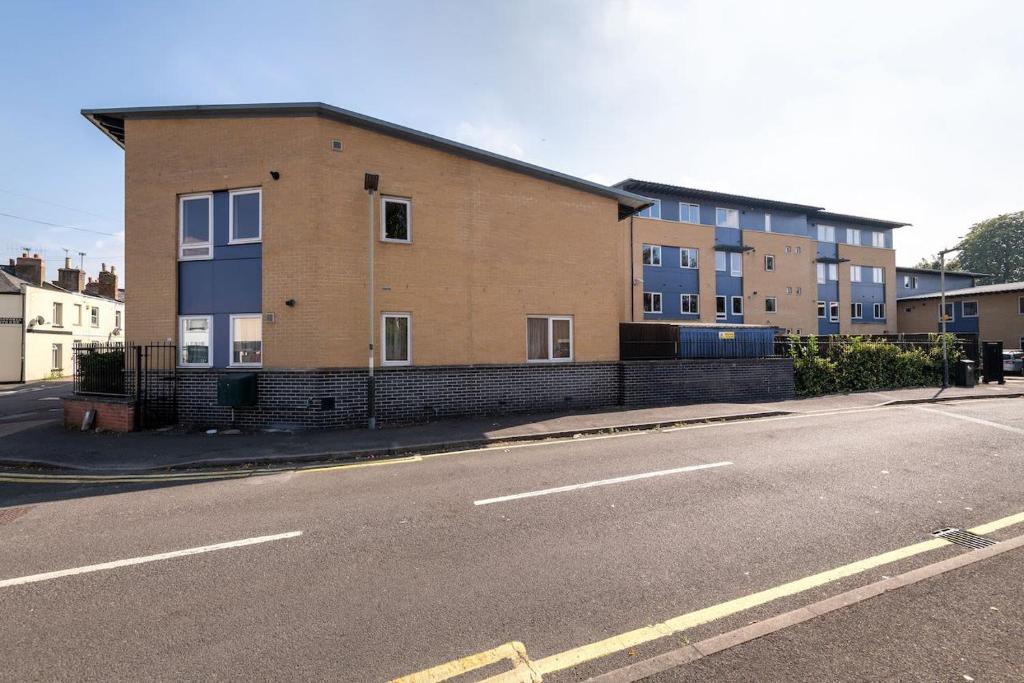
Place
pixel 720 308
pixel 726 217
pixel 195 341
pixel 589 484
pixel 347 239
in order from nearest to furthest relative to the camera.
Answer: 1. pixel 589 484
2. pixel 347 239
3. pixel 195 341
4. pixel 720 308
5. pixel 726 217

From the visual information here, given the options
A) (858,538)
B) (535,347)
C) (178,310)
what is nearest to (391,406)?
(535,347)

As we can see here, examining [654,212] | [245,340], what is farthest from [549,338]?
[654,212]

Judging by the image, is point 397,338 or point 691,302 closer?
point 397,338

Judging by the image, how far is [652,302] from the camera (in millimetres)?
32812

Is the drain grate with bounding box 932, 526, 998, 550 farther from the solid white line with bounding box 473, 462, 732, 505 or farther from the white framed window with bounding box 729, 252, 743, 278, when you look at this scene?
the white framed window with bounding box 729, 252, 743, 278

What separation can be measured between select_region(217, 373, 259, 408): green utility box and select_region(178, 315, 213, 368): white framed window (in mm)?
1609

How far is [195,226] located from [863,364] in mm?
23791

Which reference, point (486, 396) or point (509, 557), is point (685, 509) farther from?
point (486, 396)

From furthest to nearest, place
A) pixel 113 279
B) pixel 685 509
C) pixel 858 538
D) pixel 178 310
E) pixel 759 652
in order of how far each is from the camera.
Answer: pixel 113 279
pixel 178 310
pixel 685 509
pixel 858 538
pixel 759 652

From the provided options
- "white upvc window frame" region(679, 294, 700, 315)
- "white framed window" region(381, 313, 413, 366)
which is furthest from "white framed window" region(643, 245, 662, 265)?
"white framed window" region(381, 313, 413, 366)

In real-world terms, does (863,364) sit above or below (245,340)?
below

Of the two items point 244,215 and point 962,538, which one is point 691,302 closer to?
point 244,215

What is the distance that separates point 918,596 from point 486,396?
10.3 m

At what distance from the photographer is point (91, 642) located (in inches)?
125
